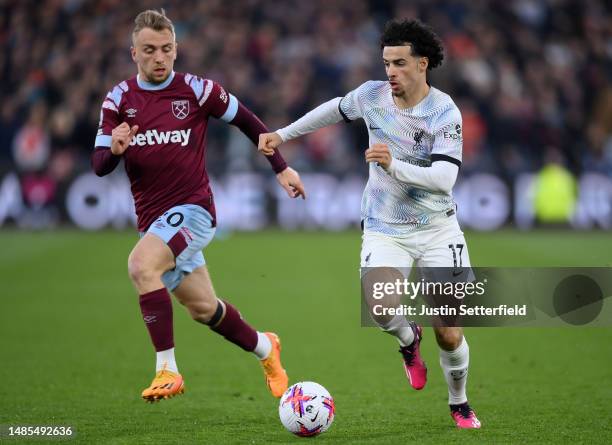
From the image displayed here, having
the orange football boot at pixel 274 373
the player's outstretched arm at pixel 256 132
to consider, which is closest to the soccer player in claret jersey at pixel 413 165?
the player's outstretched arm at pixel 256 132

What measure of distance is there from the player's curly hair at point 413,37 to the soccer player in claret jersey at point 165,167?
113 cm

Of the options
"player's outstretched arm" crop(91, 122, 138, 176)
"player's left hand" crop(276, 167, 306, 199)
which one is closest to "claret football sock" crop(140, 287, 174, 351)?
"player's outstretched arm" crop(91, 122, 138, 176)

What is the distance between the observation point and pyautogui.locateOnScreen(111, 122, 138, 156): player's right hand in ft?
20.7

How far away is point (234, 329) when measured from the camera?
7.03 m

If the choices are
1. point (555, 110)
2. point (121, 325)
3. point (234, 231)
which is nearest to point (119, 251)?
point (234, 231)

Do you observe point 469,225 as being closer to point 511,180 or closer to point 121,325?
point 511,180

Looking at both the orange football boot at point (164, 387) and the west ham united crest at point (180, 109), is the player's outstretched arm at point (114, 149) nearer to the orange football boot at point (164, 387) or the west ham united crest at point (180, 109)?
the west ham united crest at point (180, 109)

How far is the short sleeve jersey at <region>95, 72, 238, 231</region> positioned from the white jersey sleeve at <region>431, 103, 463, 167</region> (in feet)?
5.02

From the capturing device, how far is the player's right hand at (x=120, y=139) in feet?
20.7

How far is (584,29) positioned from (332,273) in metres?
11.3

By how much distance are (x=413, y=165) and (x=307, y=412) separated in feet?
5.01

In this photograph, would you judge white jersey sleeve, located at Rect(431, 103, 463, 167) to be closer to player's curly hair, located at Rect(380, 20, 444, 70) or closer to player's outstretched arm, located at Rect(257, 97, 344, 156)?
player's curly hair, located at Rect(380, 20, 444, 70)

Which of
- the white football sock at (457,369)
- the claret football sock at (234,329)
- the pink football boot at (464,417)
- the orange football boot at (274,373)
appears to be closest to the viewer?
the pink football boot at (464,417)

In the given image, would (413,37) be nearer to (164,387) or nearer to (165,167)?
(165,167)
